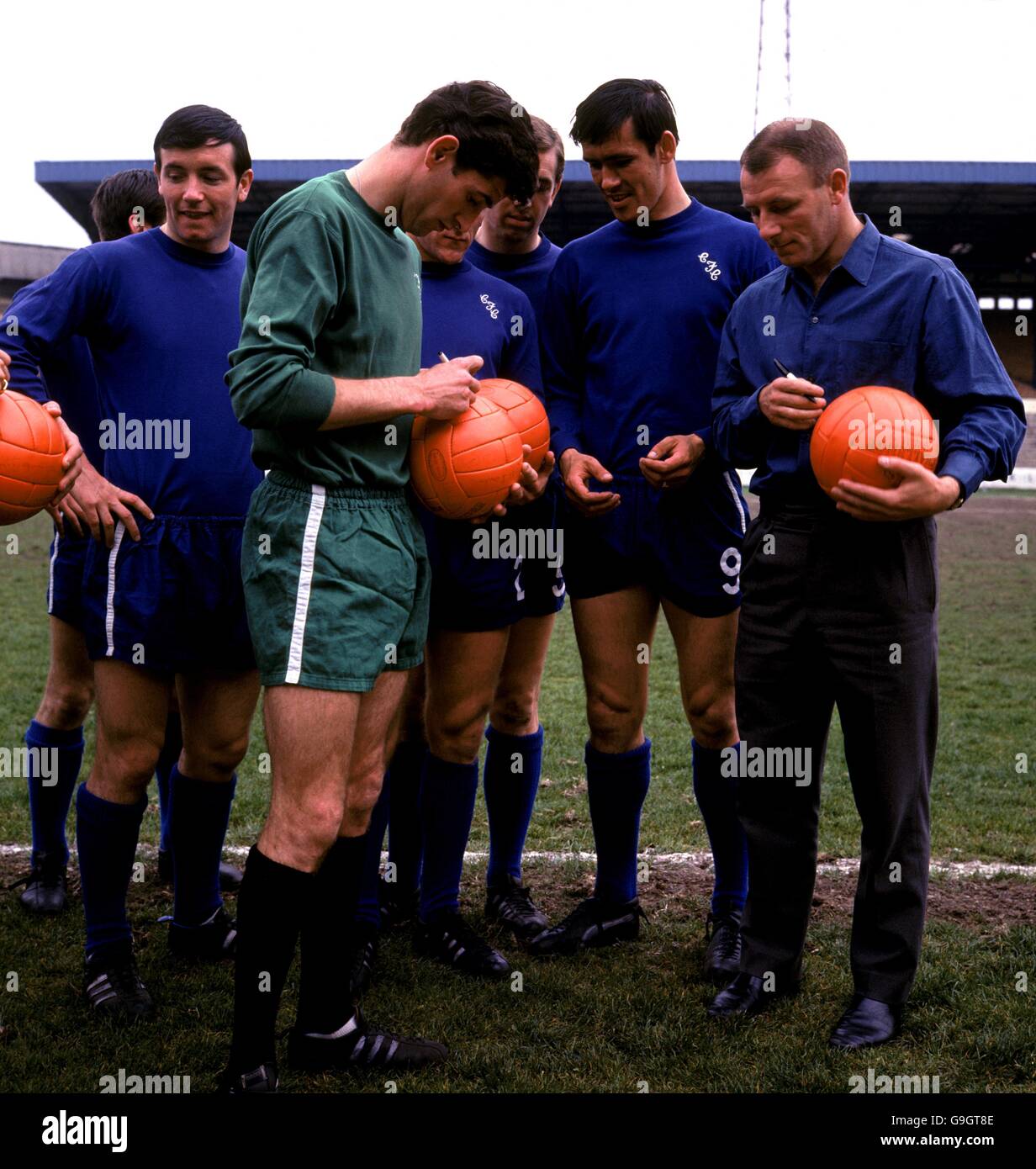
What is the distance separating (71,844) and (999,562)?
1280 centimetres

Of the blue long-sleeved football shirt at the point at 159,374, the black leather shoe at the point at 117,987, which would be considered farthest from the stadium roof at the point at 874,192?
the black leather shoe at the point at 117,987

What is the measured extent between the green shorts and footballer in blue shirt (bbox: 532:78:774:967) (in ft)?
3.53

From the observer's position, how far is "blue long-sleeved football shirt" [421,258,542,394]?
3.83 metres

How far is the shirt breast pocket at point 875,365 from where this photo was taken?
3.32 metres

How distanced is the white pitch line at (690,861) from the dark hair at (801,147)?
2.82 m

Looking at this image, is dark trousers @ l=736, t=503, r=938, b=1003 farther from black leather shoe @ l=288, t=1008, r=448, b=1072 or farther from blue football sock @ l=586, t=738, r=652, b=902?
black leather shoe @ l=288, t=1008, r=448, b=1072

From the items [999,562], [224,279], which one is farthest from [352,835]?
[999,562]

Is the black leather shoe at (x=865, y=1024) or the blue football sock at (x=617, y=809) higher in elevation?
the blue football sock at (x=617, y=809)

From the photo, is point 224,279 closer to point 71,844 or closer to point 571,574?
point 571,574

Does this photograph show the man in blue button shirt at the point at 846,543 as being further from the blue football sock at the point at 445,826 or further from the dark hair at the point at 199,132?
the dark hair at the point at 199,132

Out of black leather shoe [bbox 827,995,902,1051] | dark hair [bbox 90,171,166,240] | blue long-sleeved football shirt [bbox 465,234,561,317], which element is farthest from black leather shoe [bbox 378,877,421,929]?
dark hair [bbox 90,171,166,240]

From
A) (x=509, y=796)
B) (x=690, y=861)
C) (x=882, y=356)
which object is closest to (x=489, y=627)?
(x=509, y=796)

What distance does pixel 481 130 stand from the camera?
281 cm

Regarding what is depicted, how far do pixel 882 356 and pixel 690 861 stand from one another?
2488mm
